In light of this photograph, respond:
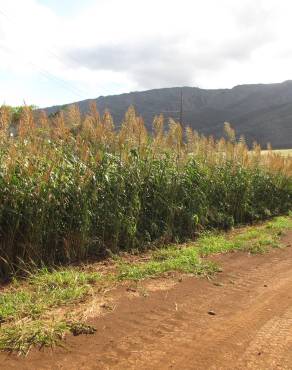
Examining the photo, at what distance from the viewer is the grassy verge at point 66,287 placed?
4.30m

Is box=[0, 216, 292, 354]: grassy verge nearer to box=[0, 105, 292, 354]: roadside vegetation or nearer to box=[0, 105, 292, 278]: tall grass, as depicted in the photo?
box=[0, 105, 292, 354]: roadside vegetation

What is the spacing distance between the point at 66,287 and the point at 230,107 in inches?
3594

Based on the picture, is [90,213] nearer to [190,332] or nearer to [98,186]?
[98,186]

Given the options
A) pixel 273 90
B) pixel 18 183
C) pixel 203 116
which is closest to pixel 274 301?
pixel 18 183

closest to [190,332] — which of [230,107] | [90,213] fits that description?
[90,213]

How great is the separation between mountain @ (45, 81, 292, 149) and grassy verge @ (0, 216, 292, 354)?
206ft

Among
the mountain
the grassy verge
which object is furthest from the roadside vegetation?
the mountain

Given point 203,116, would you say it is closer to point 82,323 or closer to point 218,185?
point 218,185

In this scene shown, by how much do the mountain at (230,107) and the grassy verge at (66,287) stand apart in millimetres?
62730

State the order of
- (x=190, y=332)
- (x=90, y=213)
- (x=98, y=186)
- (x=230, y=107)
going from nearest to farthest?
(x=190, y=332) < (x=90, y=213) < (x=98, y=186) < (x=230, y=107)

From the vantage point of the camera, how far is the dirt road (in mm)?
3953

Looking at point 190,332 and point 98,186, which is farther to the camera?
point 98,186

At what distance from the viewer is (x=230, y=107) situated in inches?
3681

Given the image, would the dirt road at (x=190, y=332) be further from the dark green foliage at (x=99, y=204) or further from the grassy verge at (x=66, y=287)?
the dark green foliage at (x=99, y=204)
